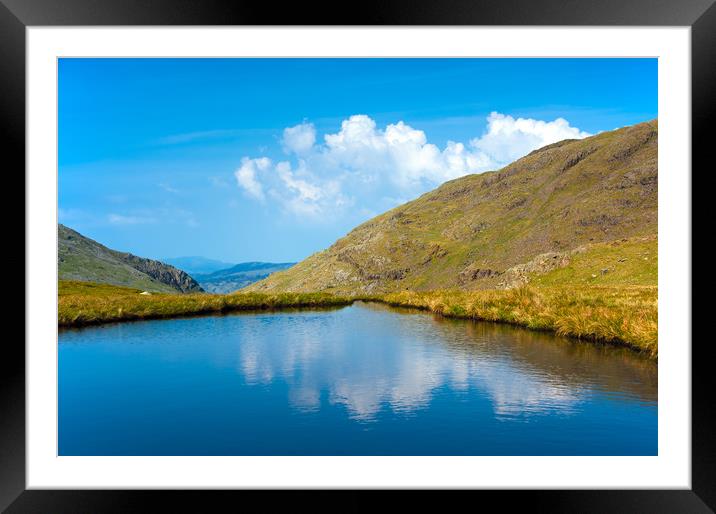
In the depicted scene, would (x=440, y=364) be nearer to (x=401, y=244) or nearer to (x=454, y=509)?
(x=454, y=509)

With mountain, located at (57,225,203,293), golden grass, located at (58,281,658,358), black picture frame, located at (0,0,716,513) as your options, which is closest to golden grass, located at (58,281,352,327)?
golden grass, located at (58,281,658,358)

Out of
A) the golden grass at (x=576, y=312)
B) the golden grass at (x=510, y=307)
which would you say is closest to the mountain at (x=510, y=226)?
the golden grass at (x=510, y=307)

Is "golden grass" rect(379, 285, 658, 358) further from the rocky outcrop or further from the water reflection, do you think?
the rocky outcrop

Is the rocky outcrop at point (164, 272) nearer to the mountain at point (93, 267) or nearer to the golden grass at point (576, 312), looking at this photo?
the mountain at point (93, 267)

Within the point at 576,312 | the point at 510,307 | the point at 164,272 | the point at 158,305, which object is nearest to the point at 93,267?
the point at 164,272

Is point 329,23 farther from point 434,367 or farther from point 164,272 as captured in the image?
point 164,272

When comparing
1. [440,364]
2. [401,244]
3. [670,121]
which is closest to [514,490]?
[670,121]
